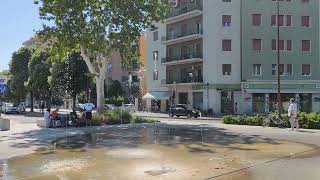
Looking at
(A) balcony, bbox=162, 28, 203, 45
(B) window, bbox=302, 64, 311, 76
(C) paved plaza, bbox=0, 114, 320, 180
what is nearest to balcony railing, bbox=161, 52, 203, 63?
(A) balcony, bbox=162, 28, 203, 45

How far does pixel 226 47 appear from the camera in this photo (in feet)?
204

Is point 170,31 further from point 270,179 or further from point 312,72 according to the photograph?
point 270,179

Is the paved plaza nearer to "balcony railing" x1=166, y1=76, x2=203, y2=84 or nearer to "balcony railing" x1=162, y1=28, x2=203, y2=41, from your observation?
"balcony railing" x1=166, y1=76, x2=203, y2=84

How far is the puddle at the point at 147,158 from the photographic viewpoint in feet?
40.6

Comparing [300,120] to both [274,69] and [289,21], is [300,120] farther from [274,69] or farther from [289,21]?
[289,21]

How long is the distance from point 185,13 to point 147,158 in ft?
171

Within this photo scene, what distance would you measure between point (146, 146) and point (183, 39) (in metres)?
49.3

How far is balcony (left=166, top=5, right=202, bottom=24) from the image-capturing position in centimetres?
6438

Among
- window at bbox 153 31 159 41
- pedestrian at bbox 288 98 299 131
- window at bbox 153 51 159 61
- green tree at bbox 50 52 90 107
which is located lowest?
pedestrian at bbox 288 98 299 131

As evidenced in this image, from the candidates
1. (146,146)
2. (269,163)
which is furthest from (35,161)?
(269,163)

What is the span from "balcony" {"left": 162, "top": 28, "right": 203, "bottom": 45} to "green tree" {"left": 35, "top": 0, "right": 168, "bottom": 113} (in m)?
28.4

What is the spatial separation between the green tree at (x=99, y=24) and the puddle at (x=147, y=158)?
1342cm

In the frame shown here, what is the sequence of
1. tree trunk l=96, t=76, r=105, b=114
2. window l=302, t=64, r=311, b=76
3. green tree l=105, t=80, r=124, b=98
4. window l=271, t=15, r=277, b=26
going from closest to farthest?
1. tree trunk l=96, t=76, r=105, b=114
2. window l=271, t=15, r=277, b=26
3. window l=302, t=64, r=311, b=76
4. green tree l=105, t=80, r=124, b=98

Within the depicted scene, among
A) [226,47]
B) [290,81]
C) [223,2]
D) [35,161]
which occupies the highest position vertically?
[223,2]
